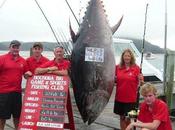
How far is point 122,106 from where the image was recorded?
18.7 ft

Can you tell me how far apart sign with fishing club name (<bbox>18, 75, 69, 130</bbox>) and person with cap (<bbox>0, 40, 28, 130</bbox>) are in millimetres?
169

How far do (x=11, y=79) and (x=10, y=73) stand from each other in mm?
79

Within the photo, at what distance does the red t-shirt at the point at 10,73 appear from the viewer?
568cm

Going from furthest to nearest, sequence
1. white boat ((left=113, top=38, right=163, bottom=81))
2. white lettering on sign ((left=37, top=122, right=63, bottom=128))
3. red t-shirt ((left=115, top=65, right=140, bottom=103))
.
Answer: white boat ((left=113, top=38, right=163, bottom=81)) < red t-shirt ((left=115, top=65, right=140, bottom=103)) < white lettering on sign ((left=37, top=122, right=63, bottom=128))

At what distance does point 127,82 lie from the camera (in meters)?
5.59

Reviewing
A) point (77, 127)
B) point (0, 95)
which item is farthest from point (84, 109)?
point (77, 127)

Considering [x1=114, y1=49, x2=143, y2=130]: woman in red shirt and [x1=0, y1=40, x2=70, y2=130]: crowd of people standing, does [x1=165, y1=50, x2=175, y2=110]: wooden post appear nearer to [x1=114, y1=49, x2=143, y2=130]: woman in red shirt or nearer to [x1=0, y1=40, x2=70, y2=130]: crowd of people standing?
[x1=114, y1=49, x2=143, y2=130]: woman in red shirt

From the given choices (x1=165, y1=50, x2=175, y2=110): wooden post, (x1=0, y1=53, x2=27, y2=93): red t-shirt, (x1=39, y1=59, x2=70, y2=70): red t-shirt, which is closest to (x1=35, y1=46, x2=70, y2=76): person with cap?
(x1=39, y1=59, x2=70, y2=70): red t-shirt

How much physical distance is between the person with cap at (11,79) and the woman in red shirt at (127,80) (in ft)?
4.20

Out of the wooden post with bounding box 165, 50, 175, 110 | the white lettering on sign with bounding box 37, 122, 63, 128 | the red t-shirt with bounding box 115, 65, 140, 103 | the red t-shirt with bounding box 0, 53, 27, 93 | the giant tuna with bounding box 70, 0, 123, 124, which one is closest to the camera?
the giant tuna with bounding box 70, 0, 123, 124

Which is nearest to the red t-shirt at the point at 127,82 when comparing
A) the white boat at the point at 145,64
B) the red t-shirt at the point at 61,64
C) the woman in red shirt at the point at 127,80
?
the woman in red shirt at the point at 127,80

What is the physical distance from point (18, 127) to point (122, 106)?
4.55 feet

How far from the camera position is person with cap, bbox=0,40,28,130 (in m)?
5.68

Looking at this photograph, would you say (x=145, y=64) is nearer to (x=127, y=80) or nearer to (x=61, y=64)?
(x=127, y=80)
